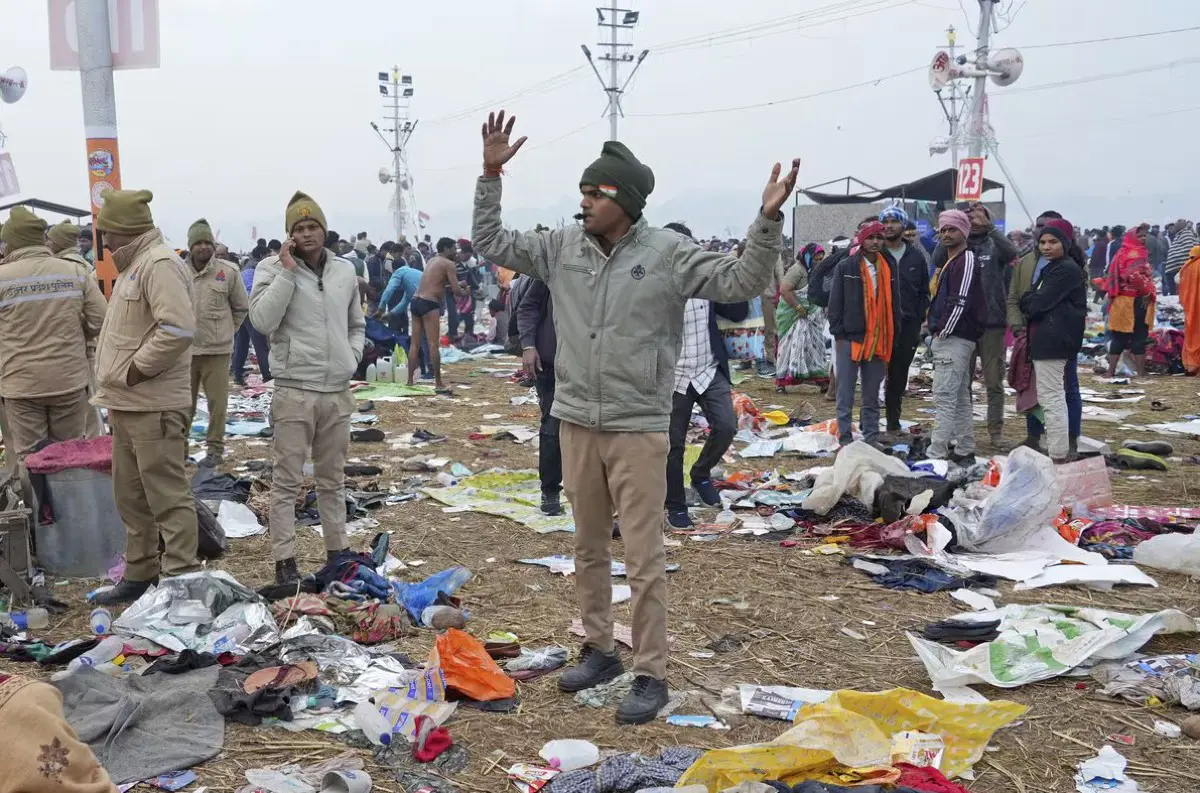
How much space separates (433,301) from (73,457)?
816 centimetres

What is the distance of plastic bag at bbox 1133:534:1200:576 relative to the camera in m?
6.01

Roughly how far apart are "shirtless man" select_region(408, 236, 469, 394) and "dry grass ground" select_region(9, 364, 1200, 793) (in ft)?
17.6

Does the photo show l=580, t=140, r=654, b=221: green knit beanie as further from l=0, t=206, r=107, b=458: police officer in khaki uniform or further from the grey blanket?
l=0, t=206, r=107, b=458: police officer in khaki uniform

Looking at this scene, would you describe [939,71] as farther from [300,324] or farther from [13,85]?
[300,324]

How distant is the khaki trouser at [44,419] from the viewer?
666cm

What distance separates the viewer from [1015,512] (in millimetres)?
6500

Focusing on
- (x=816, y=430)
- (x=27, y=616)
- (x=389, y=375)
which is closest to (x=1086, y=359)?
(x=816, y=430)

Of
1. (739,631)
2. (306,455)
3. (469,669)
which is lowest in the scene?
(739,631)

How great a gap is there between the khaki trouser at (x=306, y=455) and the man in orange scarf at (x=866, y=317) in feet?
16.3

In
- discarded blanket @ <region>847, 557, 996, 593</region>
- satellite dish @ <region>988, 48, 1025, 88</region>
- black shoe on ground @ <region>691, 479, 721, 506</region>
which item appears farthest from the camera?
satellite dish @ <region>988, 48, 1025, 88</region>

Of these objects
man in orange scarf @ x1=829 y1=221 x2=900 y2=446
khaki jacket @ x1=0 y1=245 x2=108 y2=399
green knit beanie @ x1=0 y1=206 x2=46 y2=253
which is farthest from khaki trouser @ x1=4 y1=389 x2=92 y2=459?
man in orange scarf @ x1=829 y1=221 x2=900 y2=446

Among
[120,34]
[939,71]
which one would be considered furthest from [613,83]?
[120,34]

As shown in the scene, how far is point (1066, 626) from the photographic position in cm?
494

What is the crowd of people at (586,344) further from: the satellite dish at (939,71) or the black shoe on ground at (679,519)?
the satellite dish at (939,71)
